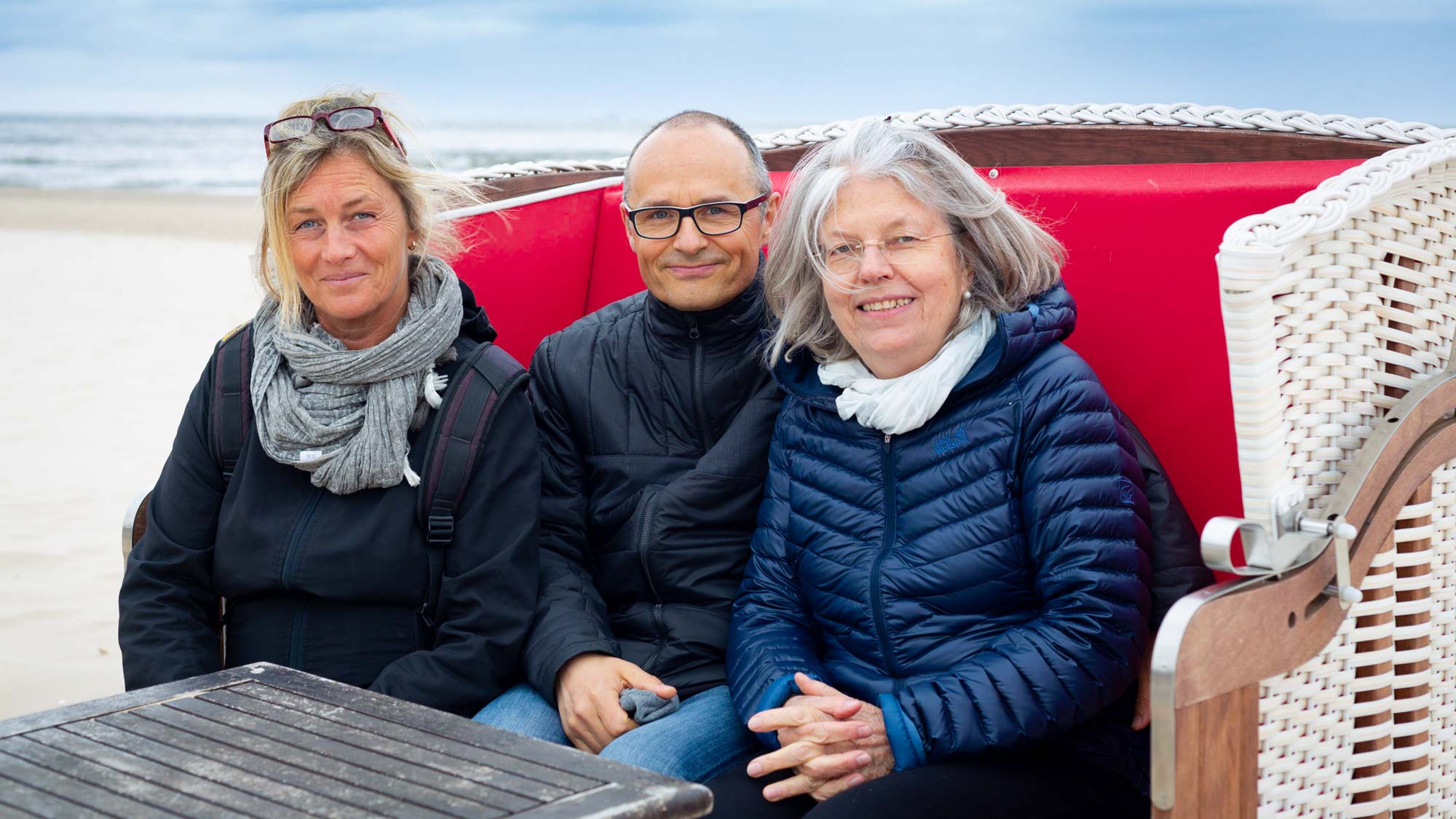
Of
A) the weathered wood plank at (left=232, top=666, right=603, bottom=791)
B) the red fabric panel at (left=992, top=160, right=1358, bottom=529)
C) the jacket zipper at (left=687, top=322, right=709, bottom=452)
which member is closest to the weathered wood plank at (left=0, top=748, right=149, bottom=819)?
the weathered wood plank at (left=232, top=666, right=603, bottom=791)

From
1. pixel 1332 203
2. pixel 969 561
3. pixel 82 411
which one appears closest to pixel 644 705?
pixel 969 561

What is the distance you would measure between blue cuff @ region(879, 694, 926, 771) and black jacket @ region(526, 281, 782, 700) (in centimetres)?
49

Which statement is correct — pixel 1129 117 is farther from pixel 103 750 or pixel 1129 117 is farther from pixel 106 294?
pixel 106 294

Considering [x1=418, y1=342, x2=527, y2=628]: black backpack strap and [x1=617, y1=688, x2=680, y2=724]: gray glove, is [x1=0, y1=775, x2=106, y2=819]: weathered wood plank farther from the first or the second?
[x1=617, y1=688, x2=680, y2=724]: gray glove

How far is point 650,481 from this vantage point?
7.92 feet

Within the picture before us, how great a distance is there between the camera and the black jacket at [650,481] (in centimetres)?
229

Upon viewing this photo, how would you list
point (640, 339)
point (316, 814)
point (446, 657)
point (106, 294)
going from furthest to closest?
point (106, 294), point (640, 339), point (446, 657), point (316, 814)

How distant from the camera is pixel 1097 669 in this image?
1.82 meters

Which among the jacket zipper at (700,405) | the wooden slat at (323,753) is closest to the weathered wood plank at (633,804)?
the wooden slat at (323,753)

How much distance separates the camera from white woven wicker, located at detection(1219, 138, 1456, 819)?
5.21ft

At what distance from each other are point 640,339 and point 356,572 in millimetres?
691

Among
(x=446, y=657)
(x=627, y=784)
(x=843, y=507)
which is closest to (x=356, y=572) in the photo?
(x=446, y=657)

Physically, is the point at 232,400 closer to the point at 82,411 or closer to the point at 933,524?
the point at 933,524

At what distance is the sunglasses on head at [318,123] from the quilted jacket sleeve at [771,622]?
2.96ft
